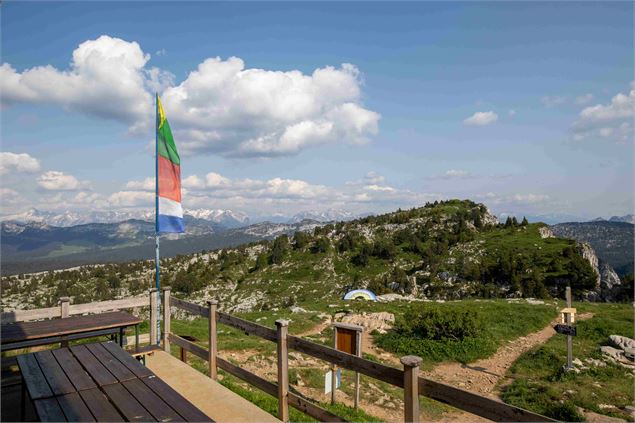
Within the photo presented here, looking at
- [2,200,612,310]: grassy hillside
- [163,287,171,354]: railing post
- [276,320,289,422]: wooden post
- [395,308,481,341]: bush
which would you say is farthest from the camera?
[2,200,612,310]: grassy hillside

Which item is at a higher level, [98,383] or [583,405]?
[98,383]

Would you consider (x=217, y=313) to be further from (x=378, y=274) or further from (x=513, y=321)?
(x=378, y=274)

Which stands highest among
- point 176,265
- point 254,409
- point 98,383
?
point 98,383

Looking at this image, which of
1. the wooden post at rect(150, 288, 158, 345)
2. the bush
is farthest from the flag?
the bush

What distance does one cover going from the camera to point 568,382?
1202 centimetres

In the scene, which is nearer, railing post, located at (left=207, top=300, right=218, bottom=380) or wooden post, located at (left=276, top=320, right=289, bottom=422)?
wooden post, located at (left=276, top=320, right=289, bottom=422)

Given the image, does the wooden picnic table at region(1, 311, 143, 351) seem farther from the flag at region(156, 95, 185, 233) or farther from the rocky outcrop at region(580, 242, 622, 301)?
the rocky outcrop at region(580, 242, 622, 301)

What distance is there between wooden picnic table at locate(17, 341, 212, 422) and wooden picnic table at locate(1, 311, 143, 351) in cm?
111

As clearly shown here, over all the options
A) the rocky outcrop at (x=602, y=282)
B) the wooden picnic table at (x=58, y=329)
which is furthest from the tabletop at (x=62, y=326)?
the rocky outcrop at (x=602, y=282)

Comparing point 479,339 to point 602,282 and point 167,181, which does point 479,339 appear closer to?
point 167,181

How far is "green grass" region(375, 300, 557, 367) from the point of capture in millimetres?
15195

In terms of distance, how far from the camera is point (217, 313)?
8.02 metres

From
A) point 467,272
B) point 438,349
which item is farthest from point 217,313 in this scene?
point 467,272

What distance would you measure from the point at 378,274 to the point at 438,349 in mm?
28586
